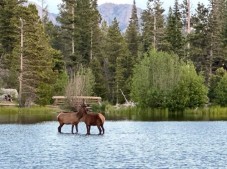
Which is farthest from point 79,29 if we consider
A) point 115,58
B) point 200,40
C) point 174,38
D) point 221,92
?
point 221,92

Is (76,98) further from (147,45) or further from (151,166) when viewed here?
(151,166)

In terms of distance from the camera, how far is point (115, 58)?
95812mm

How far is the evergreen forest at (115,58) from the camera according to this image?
72.3m

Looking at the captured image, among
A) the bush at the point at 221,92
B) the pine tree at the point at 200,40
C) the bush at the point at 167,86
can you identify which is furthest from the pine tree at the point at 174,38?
the bush at the point at 167,86

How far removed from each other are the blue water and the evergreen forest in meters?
29.5

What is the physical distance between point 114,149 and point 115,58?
66.6 m

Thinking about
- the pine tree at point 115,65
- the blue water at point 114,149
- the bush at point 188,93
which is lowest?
the blue water at point 114,149

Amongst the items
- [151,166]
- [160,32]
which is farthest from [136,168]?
[160,32]

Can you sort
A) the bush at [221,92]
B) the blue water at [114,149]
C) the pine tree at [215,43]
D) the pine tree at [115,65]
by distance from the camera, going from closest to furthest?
the blue water at [114,149]
the bush at [221,92]
the pine tree at [215,43]
the pine tree at [115,65]

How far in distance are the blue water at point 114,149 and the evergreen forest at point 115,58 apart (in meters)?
29.5

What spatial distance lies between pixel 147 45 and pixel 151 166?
74626 millimetres

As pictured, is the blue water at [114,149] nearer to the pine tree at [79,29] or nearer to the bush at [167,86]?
the bush at [167,86]

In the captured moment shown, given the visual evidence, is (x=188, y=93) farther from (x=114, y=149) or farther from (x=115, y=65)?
(x=114, y=149)

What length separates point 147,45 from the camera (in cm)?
9731
